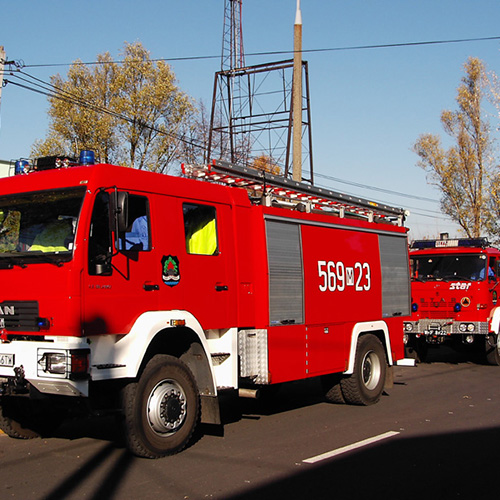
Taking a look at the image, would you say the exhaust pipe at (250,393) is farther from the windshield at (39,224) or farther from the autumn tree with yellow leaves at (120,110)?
the autumn tree with yellow leaves at (120,110)

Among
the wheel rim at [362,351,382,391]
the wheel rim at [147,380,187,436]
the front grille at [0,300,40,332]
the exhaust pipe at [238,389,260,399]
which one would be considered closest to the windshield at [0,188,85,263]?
the front grille at [0,300,40,332]

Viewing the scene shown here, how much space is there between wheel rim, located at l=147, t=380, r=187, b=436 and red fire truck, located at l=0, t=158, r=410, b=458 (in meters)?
0.01

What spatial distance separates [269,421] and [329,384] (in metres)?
1.67

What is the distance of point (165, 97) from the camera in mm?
22031

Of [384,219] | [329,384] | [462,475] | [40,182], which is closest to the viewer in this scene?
[462,475]

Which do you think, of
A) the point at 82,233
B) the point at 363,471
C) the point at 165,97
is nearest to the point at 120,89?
the point at 165,97

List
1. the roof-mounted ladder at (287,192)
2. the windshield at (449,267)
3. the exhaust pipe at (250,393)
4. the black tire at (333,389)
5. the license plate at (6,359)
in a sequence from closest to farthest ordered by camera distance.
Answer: the license plate at (6,359), the exhaust pipe at (250,393), the roof-mounted ladder at (287,192), the black tire at (333,389), the windshield at (449,267)

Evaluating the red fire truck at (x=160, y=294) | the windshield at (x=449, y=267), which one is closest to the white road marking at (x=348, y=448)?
the red fire truck at (x=160, y=294)

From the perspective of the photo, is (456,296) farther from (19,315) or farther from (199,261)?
(19,315)

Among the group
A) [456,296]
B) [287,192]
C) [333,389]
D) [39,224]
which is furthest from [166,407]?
[456,296]

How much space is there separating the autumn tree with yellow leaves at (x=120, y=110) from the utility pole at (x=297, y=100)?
499 cm

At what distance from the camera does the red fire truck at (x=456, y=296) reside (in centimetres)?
1550

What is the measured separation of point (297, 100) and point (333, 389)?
9.98 metres

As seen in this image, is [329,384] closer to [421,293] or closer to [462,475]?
[462,475]
